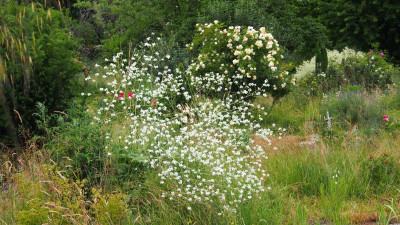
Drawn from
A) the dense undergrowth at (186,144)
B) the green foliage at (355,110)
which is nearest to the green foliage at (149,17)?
the dense undergrowth at (186,144)

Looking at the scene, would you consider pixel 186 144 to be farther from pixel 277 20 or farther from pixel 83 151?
pixel 277 20

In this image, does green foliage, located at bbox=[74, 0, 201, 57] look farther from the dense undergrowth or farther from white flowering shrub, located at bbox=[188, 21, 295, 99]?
white flowering shrub, located at bbox=[188, 21, 295, 99]

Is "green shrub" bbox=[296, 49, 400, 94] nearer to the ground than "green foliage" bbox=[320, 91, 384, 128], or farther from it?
nearer to the ground

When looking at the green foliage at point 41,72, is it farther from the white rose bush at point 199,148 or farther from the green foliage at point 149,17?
the green foliage at point 149,17

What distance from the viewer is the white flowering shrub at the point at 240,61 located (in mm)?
7113

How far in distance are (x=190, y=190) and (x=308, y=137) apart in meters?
2.74

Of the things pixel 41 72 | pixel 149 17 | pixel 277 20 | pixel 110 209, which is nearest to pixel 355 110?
pixel 277 20

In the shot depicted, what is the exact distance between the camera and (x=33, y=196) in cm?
352

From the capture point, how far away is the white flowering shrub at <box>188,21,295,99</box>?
7.11 m

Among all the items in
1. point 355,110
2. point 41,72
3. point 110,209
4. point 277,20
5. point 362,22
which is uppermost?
point 41,72

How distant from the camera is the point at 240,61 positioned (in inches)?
281

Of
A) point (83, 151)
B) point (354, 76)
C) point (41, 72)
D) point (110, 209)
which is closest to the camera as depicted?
point (110, 209)

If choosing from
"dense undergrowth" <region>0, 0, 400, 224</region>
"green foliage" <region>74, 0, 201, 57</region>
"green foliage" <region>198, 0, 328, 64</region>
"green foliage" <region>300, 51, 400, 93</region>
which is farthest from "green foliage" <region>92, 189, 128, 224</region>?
"green foliage" <region>74, 0, 201, 57</region>

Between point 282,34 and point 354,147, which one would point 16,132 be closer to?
point 354,147
